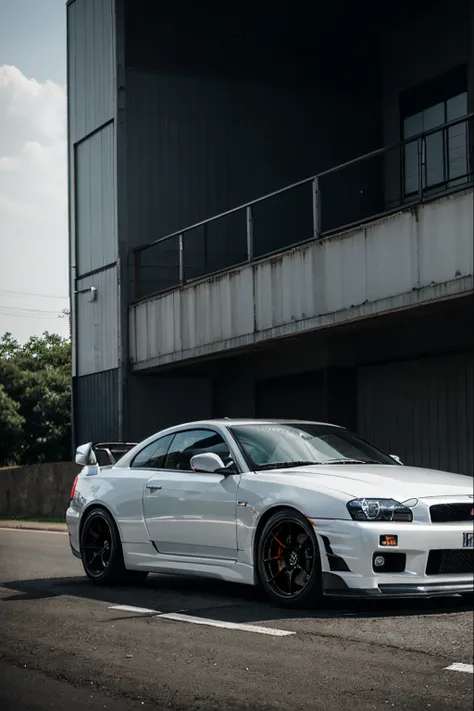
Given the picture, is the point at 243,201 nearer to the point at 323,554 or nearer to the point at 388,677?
the point at 323,554

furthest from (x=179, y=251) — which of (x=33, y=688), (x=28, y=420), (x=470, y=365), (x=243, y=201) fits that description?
(x=28, y=420)

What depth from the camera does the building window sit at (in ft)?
75.6

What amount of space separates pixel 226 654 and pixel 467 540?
229cm

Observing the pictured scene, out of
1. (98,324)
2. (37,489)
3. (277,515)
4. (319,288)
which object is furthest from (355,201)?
(277,515)

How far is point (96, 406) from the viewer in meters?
26.8

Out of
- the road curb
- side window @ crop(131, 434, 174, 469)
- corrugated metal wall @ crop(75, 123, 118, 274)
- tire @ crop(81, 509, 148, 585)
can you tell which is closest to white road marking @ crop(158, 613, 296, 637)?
tire @ crop(81, 509, 148, 585)

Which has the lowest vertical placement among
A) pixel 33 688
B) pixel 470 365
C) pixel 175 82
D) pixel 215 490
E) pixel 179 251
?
pixel 33 688

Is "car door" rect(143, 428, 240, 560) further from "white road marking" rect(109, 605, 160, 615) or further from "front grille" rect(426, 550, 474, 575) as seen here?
"front grille" rect(426, 550, 474, 575)

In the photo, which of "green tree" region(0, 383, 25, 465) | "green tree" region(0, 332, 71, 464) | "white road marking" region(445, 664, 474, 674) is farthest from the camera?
"green tree" region(0, 332, 71, 464)

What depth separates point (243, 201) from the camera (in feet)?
86.8

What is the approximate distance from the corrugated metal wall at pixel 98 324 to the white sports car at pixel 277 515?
538 inches

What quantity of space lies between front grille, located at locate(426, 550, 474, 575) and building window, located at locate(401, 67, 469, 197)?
14594 mm

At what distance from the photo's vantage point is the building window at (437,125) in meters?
23.0

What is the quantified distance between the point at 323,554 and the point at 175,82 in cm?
1871
